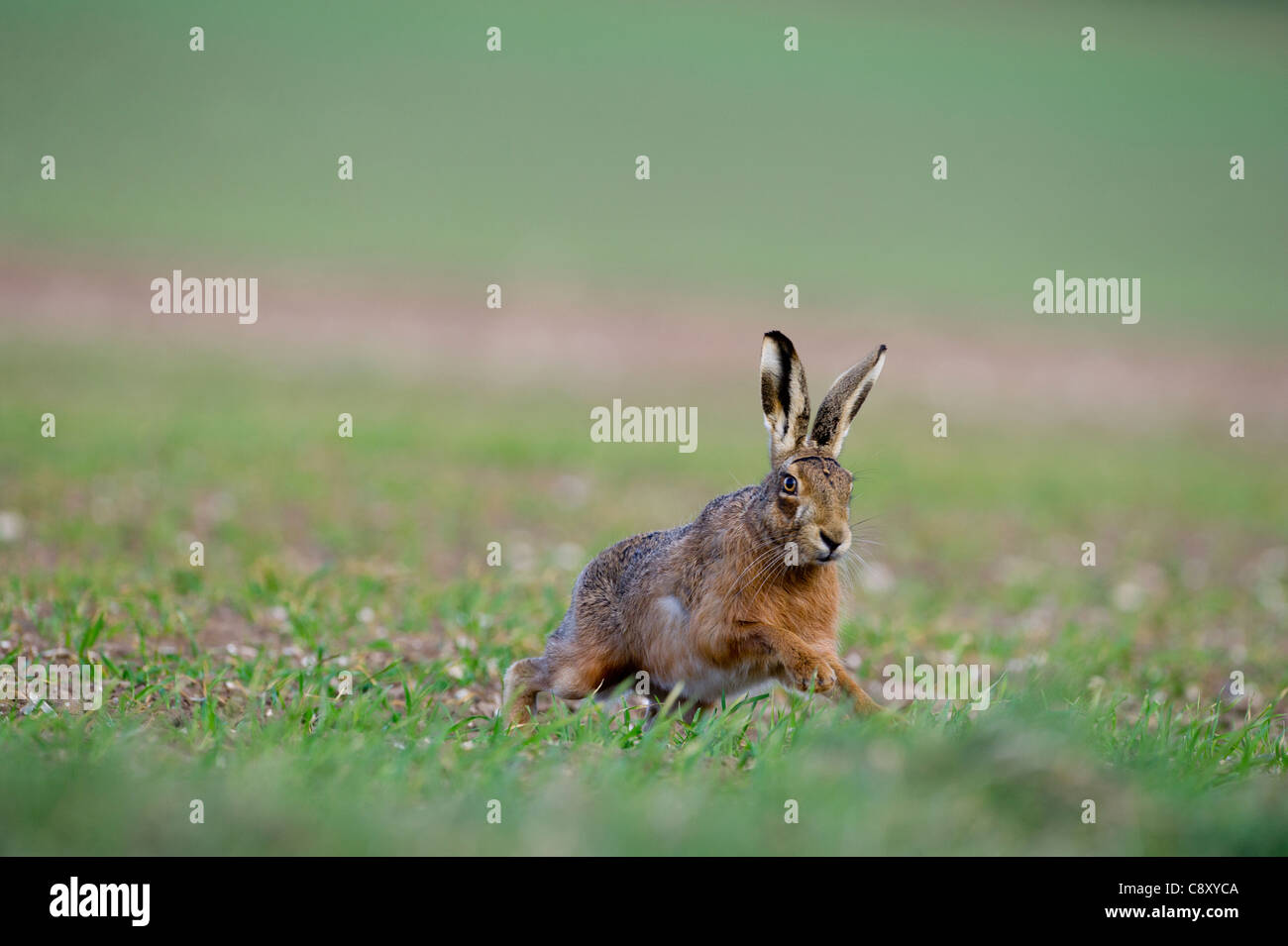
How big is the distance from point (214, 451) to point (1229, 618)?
9.24 metres

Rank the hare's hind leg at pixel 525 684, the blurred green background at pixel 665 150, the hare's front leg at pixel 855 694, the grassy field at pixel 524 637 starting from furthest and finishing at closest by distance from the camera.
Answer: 1. the blurred green background at pixel 665 150
2. the hare's hind leg at pixel 525 684
3. the hare's front leg at pixel 855 694
4. the grassy field at pixel 524 637

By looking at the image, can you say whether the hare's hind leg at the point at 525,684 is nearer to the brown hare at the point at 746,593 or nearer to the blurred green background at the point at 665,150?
the brown hare at the point at 746,593

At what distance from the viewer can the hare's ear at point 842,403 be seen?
5.83 metres

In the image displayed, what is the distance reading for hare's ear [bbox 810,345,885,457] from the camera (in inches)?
229

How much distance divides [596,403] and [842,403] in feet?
43.9

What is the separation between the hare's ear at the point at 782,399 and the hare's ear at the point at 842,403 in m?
0.08

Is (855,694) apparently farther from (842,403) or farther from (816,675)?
(842,403)

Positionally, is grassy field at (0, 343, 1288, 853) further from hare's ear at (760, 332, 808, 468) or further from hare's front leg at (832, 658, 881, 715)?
hare's ear at (760, 332, 808, 468)

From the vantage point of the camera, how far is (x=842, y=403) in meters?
5.85

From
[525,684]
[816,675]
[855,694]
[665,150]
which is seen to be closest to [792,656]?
[816,675]

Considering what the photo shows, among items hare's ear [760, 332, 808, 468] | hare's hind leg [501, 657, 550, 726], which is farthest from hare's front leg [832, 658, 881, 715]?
hare's hind leg [501, 657, 550, 726]

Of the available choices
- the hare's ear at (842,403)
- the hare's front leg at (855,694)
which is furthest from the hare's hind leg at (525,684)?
the hare's ear at (842,403)

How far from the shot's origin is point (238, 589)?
816 cm
